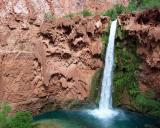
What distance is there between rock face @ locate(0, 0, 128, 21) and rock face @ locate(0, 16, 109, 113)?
1.14 metres

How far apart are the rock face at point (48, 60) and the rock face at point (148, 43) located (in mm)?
2472

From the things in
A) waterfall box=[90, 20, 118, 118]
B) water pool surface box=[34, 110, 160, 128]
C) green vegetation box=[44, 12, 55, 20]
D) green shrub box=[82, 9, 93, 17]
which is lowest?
water pool surface box=[34, 110, 160, 128]

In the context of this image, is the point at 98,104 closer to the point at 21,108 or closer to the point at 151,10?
the point at 21,108

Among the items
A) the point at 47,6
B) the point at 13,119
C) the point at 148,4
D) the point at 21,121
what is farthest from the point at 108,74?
the point at 13,119

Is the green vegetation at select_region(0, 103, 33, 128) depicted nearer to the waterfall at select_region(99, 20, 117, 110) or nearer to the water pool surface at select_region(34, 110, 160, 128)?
the water pool surface at select_region(34, 110, 160, 128)

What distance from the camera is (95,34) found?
2212cm

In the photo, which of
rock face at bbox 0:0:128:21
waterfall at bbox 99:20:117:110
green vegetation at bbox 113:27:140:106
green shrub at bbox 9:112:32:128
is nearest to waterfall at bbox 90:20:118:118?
waterfall at bbox 99:20:117:110

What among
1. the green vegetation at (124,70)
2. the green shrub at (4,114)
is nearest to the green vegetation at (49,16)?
the green vegetation at (124,70)

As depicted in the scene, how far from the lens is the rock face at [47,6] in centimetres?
2112

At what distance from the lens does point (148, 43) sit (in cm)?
1970

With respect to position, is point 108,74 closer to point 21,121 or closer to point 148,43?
point 148,43

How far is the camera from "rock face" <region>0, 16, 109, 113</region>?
62.8 ft

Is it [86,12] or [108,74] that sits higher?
[86,12]

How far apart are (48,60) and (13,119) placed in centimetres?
578
